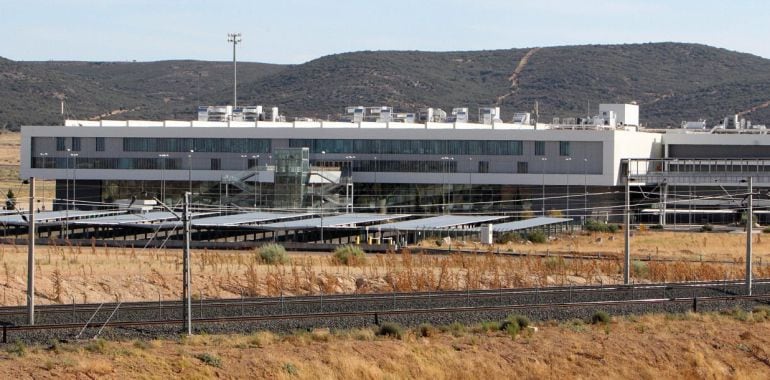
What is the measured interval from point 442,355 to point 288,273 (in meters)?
21.5

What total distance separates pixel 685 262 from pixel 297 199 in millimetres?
39474

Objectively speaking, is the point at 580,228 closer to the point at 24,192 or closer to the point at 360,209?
the point at 360,209

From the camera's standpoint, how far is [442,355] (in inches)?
1574

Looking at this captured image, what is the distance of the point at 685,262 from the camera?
71.1m

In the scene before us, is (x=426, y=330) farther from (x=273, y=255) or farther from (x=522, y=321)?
(x=273, y=255)

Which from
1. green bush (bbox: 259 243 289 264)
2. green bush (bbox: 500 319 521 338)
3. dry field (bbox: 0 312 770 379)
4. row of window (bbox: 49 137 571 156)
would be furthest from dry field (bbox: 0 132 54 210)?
dry field (bbox: 0 312 770 379)

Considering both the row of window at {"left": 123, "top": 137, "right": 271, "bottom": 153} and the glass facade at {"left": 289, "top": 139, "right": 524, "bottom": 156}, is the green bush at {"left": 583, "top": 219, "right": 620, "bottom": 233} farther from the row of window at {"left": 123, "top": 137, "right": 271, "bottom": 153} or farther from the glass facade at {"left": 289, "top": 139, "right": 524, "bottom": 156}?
the row of window at {"left": 123, "top": 137, "right": 271, "bottom": 153}

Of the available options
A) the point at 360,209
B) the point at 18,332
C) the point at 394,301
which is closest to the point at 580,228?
the point at 360,209

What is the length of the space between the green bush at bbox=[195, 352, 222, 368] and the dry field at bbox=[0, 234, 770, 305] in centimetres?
1587

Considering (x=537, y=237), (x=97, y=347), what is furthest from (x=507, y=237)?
(x=97, y=347)

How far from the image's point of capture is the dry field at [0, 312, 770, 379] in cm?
3669

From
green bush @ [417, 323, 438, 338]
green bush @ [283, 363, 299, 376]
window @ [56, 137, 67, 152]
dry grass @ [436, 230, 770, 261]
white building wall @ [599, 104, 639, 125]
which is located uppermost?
white building wall @ [599, 104, 639, 125]

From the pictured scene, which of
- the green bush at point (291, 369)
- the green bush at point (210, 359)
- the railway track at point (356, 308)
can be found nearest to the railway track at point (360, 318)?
the railway track at point (356, 308)

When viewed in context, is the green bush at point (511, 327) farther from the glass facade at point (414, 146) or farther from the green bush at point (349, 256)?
the glass facade at point (414, 146)
